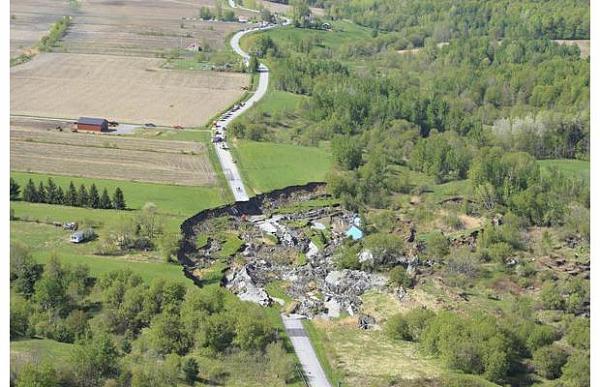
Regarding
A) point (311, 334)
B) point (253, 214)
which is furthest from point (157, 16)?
point (311, 334)

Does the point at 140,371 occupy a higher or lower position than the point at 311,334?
higher

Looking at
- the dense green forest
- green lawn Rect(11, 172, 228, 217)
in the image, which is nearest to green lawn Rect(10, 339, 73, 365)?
green lawn Rect(11, 172, 228, 217)

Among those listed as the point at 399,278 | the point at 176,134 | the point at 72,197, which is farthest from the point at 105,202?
the point at 399,278

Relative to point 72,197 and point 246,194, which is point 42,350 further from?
point 246,194

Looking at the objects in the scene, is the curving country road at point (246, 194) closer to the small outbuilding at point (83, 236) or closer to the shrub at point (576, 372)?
the shrub at point (576, 372)

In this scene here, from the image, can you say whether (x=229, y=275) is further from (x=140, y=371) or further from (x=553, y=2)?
(x=553, y=2)

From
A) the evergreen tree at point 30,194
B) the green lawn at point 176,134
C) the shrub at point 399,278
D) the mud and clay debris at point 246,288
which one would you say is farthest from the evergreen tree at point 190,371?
the green lawn at point 176,134
